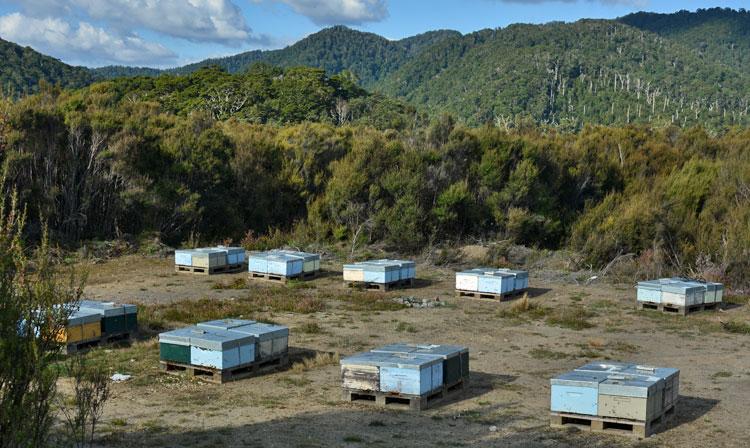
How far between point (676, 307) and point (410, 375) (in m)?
12.9

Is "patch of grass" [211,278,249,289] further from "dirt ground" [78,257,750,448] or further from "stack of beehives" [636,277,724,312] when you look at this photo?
"stack of beehives" [636,277,724,312]

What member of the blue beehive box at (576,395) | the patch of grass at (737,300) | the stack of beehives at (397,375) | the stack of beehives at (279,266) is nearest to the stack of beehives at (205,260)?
the stack of beehives at (279,266)

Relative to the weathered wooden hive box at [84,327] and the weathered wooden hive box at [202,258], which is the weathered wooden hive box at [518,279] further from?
the weathered wooden hive box at [84,327]

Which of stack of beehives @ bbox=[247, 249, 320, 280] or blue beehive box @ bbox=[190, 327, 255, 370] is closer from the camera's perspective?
blue beehive box @ bbox=[190, 327, 255, 370]

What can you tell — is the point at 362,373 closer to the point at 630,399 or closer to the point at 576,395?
the point at 576,395

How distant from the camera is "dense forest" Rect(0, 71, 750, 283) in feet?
108

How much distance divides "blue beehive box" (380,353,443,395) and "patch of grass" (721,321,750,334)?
11284mm

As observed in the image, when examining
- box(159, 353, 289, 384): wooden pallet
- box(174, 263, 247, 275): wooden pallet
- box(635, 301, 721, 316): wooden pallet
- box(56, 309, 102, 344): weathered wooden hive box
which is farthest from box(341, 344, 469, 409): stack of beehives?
box(174, 263, 247, 275): wooden pallet

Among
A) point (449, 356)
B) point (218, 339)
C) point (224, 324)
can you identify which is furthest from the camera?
point (224, 324)

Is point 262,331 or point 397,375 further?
point 262,331

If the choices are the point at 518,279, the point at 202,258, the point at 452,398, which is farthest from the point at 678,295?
the point at 202,258

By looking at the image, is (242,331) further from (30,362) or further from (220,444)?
(30,362)

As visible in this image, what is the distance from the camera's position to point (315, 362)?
54.0ft

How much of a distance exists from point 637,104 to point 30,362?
129327mm
